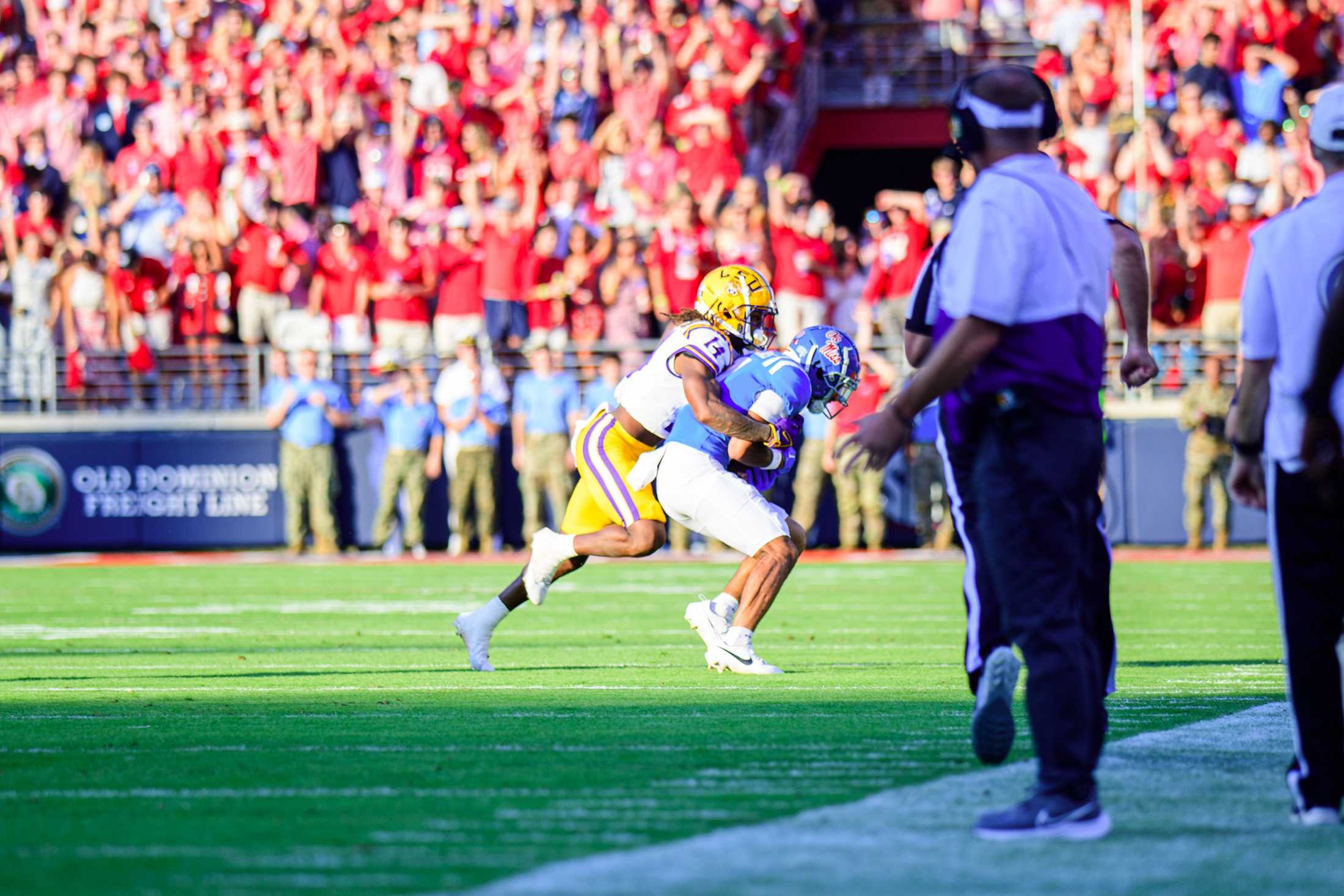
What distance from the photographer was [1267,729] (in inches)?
278

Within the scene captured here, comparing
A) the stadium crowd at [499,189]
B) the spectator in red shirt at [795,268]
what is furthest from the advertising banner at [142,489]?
the spectator in red shirt at [795,268]

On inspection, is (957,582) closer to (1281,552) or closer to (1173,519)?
(1173,519)

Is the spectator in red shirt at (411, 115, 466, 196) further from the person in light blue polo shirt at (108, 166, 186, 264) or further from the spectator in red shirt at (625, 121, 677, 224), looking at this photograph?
the person in light blue polo shirt at (108, 166, 186, 264)

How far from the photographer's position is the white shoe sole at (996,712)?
600 centimetres

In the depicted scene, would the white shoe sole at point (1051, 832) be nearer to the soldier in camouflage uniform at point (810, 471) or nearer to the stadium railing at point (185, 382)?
the soldier in camouflage uniform at point (810, 471)

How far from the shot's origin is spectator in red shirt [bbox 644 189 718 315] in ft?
65.2

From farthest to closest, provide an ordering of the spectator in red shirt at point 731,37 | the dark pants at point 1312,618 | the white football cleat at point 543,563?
the spectator in red shirt at point 731,37 < the white football cleat at point 543,563 < the dark pants at point 1312,618

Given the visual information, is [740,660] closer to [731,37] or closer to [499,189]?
[499,189]

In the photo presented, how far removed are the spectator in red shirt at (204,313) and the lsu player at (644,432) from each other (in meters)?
12.3

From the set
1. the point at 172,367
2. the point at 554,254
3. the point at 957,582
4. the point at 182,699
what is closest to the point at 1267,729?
the point at 182,699

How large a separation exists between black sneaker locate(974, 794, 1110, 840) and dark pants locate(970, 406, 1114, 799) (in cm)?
4

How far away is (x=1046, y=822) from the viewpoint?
4.91 metres

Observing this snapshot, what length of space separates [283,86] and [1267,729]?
18.1 metres

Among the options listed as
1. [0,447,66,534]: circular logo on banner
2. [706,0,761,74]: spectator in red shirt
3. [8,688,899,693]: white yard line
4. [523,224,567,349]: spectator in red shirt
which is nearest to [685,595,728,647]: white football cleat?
[8,688,899,693]: white yard line
